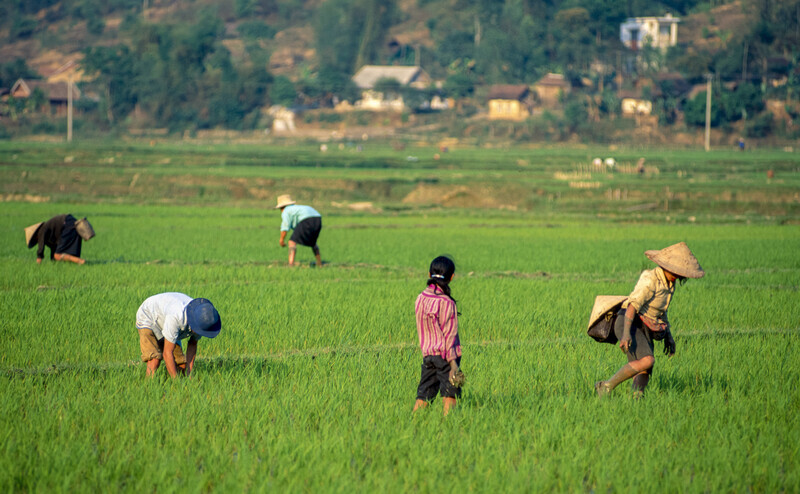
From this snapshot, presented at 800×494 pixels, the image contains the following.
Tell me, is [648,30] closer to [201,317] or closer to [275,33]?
[275,33]

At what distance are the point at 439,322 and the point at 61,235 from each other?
825 cm

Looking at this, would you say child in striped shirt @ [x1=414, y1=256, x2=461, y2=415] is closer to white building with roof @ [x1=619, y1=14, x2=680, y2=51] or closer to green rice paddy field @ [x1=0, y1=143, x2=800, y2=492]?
green rice paddy field @ [x1=0, y1=143, x2=800, y2=492]

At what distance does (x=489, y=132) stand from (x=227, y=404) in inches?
2230

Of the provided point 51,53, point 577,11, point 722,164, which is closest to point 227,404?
point 722,164

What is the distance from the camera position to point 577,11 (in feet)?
236

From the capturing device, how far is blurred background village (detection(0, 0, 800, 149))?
57.6m

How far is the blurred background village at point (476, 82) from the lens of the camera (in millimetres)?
57625

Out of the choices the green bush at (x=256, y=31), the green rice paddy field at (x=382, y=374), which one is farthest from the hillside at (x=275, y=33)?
the green rice paddy field at (x=382, y=374)

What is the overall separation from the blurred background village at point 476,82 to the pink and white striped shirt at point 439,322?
4886 centimetres

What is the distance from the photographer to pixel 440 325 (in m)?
4.80

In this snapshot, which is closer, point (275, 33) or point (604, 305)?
point (604, 305)

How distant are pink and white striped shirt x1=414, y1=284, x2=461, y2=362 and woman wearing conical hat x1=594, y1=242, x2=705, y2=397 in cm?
111

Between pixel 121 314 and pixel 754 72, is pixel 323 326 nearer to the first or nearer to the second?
pixel 121 314

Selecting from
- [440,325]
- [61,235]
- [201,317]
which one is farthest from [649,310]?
[61,235]
